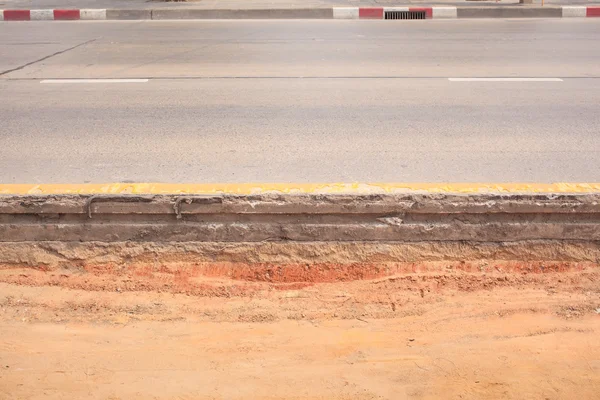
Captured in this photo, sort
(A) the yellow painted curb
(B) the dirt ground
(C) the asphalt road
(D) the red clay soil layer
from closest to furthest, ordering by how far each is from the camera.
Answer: (B) the dirt ground
(D) the red clay soil layer
(A) the yellow painted curb
(C) the asphalt road

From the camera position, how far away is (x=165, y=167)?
5.07 meters

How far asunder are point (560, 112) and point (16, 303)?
5109 millimetres

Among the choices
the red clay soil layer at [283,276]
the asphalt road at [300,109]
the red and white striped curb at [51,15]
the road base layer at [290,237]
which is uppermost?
the red and white striped curb at [51,15]

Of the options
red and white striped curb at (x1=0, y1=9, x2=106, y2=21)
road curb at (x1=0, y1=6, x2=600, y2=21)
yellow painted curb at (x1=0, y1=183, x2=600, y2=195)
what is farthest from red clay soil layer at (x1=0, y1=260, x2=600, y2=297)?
red and white striped curb at (x1=0, y1=9, x2=106, y2=21)

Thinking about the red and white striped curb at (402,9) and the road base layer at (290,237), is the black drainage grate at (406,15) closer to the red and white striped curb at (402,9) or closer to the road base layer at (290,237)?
the red and white striped curb at (402,9)

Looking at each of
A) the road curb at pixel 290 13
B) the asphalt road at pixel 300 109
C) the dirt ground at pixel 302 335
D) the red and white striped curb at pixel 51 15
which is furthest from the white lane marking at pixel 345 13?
the dirt ground at pixel 302 335

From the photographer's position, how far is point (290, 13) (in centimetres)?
1470

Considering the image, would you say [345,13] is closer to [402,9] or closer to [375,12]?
[375,12]

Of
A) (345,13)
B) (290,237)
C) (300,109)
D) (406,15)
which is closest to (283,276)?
(290,237)

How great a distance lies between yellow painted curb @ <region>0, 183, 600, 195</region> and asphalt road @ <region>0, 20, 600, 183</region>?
347 millimetres

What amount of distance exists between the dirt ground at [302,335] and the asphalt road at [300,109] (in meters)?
0.96

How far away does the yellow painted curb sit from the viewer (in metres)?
4.23

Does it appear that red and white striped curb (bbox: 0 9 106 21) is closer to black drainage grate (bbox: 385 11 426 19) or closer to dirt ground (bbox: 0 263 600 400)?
black drainage grate (bbox: 385 11 426 19)

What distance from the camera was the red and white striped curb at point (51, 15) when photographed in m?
14.6
